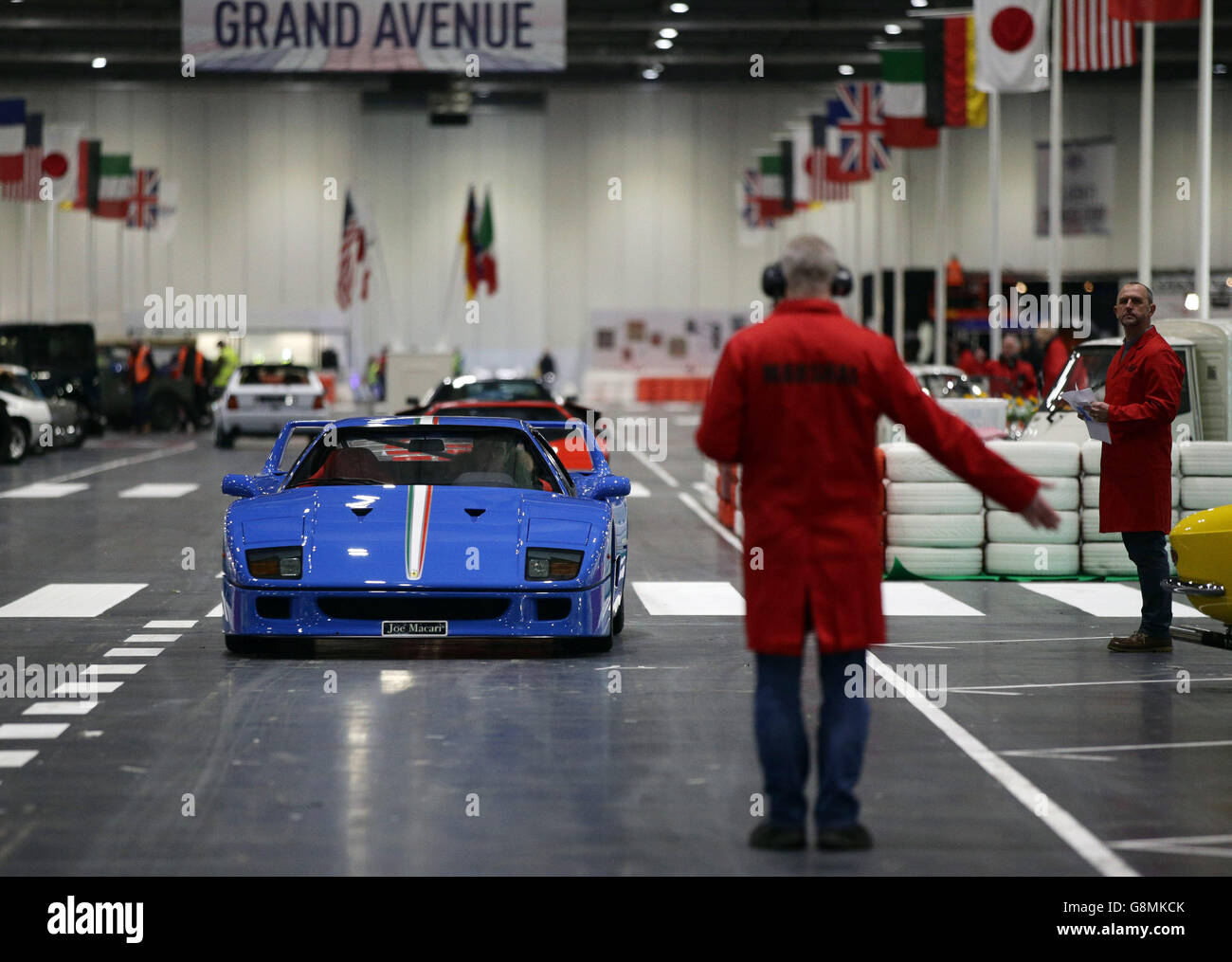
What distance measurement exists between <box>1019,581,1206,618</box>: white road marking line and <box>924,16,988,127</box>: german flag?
57.4ft

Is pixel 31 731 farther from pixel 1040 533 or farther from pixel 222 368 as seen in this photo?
pixel 222 368

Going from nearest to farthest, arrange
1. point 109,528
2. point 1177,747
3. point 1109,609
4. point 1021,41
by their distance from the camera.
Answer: point 1177,747, point 1109,609, point 109,528, point 1021,41

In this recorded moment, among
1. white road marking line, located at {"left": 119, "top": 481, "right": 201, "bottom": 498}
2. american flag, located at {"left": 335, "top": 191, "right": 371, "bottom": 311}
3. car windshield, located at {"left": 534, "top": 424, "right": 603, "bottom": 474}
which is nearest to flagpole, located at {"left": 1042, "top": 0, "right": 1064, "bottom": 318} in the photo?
car windshield, located at {"left": 534, "top": 424, "right": 603, "bottom": 474}

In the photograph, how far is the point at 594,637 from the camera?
9984 mm

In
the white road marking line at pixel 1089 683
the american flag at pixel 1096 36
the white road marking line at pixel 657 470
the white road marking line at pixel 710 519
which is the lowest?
the white road marking line at pixel 657 470

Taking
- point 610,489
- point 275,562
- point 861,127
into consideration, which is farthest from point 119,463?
point 275,562

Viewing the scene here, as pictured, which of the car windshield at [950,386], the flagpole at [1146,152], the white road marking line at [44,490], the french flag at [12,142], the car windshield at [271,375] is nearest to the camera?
the white road marking line at [44,490]

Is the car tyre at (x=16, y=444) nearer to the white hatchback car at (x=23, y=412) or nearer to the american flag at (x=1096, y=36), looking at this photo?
the white hatchback car at (x=23, y=412)

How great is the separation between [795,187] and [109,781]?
40705mm

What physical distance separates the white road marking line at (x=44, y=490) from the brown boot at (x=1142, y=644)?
15789 mm

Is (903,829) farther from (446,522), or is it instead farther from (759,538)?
(446,522)

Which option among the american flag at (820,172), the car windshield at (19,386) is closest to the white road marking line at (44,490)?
the car windshield at (19,386)

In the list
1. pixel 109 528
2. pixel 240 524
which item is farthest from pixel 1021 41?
pixel 240 524

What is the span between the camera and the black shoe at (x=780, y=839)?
5789 millimetres
